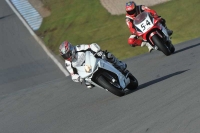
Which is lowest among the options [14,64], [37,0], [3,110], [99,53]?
[37,0]

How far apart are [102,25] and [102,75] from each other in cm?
1470

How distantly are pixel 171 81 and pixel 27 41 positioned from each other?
1584cm

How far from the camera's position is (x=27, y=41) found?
2414 centimetres

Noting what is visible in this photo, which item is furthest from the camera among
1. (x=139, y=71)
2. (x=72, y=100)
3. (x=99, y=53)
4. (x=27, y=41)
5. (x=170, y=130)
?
(x=27, y=41)

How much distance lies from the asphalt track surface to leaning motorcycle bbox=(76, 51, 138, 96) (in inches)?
10.2

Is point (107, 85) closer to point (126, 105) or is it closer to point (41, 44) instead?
point (126, 105)

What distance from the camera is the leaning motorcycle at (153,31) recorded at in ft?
39.0

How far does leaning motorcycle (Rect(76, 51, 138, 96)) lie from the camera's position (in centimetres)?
860

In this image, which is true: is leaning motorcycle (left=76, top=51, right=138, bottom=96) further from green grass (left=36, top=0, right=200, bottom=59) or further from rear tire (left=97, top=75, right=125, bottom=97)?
green grass (left=36, top=0, right=200, bottom=59)

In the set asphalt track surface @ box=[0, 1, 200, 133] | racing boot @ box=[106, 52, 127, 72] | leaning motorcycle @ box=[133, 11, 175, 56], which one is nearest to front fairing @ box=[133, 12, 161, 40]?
leaning motorcycle @ box=[133, 11, 175, 56]

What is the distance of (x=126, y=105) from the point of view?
8062 millimetres

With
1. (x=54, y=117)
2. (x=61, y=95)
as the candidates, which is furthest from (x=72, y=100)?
(x=54, y=117)

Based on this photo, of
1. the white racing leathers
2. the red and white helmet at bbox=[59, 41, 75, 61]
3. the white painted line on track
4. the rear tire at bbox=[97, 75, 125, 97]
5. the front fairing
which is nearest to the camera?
the rear tire at bbox=[97, 75, 125, 97]

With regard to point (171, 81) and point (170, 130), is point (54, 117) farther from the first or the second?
point (170, 130)
